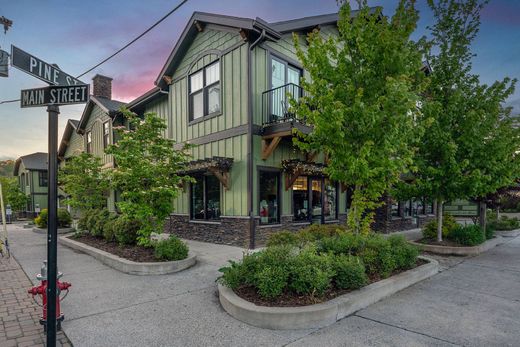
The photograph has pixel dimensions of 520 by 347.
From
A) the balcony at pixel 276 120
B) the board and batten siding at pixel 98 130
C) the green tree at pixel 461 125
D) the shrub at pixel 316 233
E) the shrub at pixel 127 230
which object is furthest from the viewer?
the board and batten siding at pixel 98 130

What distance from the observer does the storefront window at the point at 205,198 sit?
35.8 feet

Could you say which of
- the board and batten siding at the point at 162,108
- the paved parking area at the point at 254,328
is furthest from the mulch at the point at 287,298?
the board and batten siding at the point at 162,108

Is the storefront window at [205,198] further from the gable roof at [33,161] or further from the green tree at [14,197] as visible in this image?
the gable roof at [33,161]

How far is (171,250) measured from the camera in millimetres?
7102

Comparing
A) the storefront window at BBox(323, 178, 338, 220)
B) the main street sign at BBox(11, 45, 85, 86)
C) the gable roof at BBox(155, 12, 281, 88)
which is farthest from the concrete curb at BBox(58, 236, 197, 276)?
the gable roof at BBox(155, 12, 281, 88)

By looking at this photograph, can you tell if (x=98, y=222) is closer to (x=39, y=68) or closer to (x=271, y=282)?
(x=271, y=282)

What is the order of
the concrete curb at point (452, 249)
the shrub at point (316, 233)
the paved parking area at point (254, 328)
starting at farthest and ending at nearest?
the concrete curb at point (452, 249), the shrub at point (316, 233), the paved parking area at point (254, 328)

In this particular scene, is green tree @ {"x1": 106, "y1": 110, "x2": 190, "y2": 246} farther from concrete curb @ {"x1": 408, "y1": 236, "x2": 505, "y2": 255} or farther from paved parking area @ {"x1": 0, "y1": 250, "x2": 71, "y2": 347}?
concrete curb @ {"x1": 408, "y1": 236, "x2": 505, "y2": 255}

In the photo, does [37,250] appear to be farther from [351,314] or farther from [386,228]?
[386,228]

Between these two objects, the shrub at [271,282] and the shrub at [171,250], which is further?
the shrub at [171,250]

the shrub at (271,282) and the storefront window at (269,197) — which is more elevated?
the storefront window at (269,197)

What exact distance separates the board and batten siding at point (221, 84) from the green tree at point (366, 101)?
3.28 metres

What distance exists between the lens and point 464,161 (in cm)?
828

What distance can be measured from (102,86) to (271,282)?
63.7 ft
